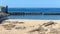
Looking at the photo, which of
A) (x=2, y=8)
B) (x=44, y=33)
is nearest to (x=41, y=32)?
(x=44, y=33)

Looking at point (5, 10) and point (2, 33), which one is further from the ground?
point (2, 33)

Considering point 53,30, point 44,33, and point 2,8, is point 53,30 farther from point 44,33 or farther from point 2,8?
point 2,8

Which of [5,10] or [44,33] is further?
[5,10]

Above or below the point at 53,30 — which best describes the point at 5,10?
below

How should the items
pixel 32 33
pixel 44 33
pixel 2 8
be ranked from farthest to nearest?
pixel 2 8
pixel 32 33
pixel 44 33

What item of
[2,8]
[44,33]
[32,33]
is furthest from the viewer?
[2,8]

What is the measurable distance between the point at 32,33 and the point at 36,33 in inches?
14.5

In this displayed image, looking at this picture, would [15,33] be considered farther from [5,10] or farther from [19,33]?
[5,10]

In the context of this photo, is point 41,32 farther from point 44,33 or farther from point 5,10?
point 5,10

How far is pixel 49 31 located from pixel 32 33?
1.18 meters

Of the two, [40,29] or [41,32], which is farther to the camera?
[40,29]

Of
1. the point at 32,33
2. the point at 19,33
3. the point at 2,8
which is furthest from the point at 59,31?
the point at 2,8

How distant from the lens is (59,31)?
11.2 m

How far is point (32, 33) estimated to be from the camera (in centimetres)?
1162
